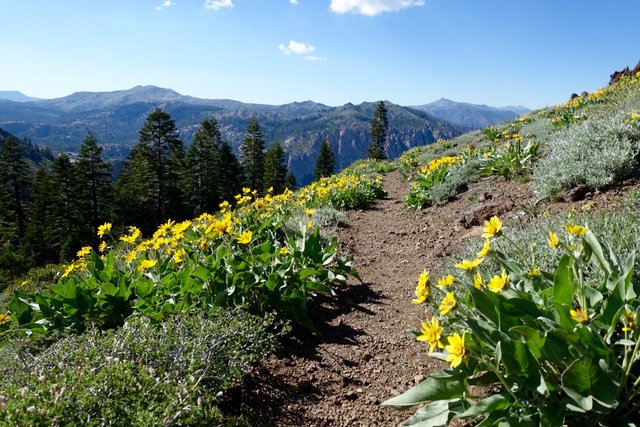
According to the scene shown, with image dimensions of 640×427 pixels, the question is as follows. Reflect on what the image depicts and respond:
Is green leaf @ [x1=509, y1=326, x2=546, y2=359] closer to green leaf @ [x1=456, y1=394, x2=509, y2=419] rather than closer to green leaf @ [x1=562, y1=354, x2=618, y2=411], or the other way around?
green leaf @ [x1=562, y1=354, x2=618, y2=411]

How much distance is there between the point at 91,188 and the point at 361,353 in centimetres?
3436

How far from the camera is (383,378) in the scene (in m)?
2.92

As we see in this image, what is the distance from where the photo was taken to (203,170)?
38.3m

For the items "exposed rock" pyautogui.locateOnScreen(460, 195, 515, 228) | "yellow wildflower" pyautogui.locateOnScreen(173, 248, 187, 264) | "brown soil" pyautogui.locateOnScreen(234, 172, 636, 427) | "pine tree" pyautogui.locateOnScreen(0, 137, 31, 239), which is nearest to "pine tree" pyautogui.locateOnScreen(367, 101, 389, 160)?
"pine tree" pyautogui.locateOnScreen(0, 137, 31, 239)

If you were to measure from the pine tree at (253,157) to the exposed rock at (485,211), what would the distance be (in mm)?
39423

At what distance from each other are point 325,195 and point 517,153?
152 inches

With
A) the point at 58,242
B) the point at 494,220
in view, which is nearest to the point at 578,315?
the point at 494,220

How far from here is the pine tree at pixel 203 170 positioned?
37812 mm

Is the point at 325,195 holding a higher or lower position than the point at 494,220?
lower

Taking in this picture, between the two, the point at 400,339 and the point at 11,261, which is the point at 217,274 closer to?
the point at 400,339

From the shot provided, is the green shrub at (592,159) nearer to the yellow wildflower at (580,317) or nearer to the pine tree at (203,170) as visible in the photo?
the yellow wildflower at (580,317)

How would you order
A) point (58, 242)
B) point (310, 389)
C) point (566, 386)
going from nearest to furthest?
point (566, 386), point (310, 389), point (58, 242)

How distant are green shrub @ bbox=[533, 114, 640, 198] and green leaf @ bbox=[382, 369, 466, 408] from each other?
392 cm

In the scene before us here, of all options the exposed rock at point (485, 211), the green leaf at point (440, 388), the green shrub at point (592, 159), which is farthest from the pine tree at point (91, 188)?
the green leaf at point (440, 388)
